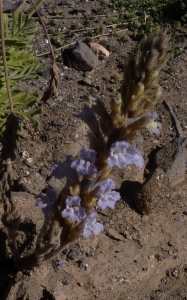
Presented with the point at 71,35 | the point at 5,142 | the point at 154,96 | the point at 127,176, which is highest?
the point at 154,96

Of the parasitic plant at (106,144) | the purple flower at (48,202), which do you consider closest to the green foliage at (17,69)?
the purple flower at (48,202)

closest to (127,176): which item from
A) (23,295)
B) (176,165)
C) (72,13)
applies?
(176,165)

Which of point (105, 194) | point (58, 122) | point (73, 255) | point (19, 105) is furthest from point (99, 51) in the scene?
point (105, 194)

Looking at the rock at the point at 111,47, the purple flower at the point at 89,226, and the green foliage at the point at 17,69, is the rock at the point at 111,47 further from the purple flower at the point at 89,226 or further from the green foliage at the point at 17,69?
the purple flower at the point at 89,226

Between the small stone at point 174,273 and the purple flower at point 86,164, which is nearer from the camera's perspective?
the purple flower at point 86,164

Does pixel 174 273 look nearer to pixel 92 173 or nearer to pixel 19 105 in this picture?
pixel 92 173

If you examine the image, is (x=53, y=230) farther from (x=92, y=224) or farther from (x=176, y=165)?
(x=176, y=165)
